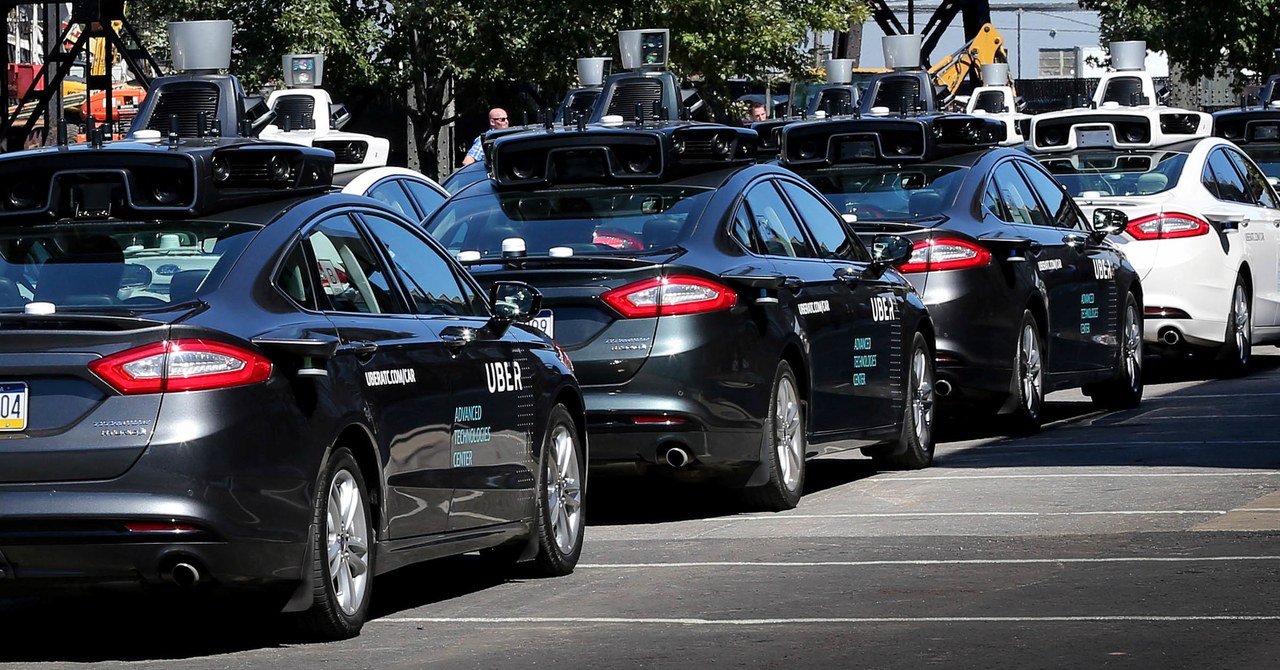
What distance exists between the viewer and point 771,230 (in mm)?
11570

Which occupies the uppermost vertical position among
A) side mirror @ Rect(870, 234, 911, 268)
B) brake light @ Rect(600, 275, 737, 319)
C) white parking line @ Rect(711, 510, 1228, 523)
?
side mirror @ Rect(870, 234, 911, 268)

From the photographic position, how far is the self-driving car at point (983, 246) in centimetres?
1384

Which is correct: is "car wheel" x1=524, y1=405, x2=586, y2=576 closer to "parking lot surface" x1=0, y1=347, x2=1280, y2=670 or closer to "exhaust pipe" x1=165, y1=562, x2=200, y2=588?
"parking lot surface" x1=0, y1=347, x2=1280, y2=670

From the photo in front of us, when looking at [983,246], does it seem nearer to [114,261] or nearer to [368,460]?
[368,460]

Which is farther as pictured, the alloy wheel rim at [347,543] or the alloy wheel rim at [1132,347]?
the alloy wheel rim at [1132,347]

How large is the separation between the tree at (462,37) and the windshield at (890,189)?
1384cm

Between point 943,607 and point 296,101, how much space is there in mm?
13957

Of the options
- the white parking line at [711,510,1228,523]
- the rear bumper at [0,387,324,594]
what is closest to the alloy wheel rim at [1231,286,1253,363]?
the white parking line at [711,510,1228,523]

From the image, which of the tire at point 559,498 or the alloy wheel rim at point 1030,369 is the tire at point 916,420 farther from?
the tire at point 559,498

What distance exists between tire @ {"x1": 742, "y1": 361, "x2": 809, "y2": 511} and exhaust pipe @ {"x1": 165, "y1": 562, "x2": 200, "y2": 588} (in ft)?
13.7

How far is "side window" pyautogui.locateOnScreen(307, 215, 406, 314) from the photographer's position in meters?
7.93

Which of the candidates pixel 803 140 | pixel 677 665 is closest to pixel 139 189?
pixel 677 665

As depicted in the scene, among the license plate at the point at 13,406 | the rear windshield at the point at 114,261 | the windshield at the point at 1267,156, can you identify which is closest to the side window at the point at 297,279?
the rear windshield at the point at 114,261

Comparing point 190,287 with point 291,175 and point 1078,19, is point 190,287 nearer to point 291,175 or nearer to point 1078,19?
point 291,175
